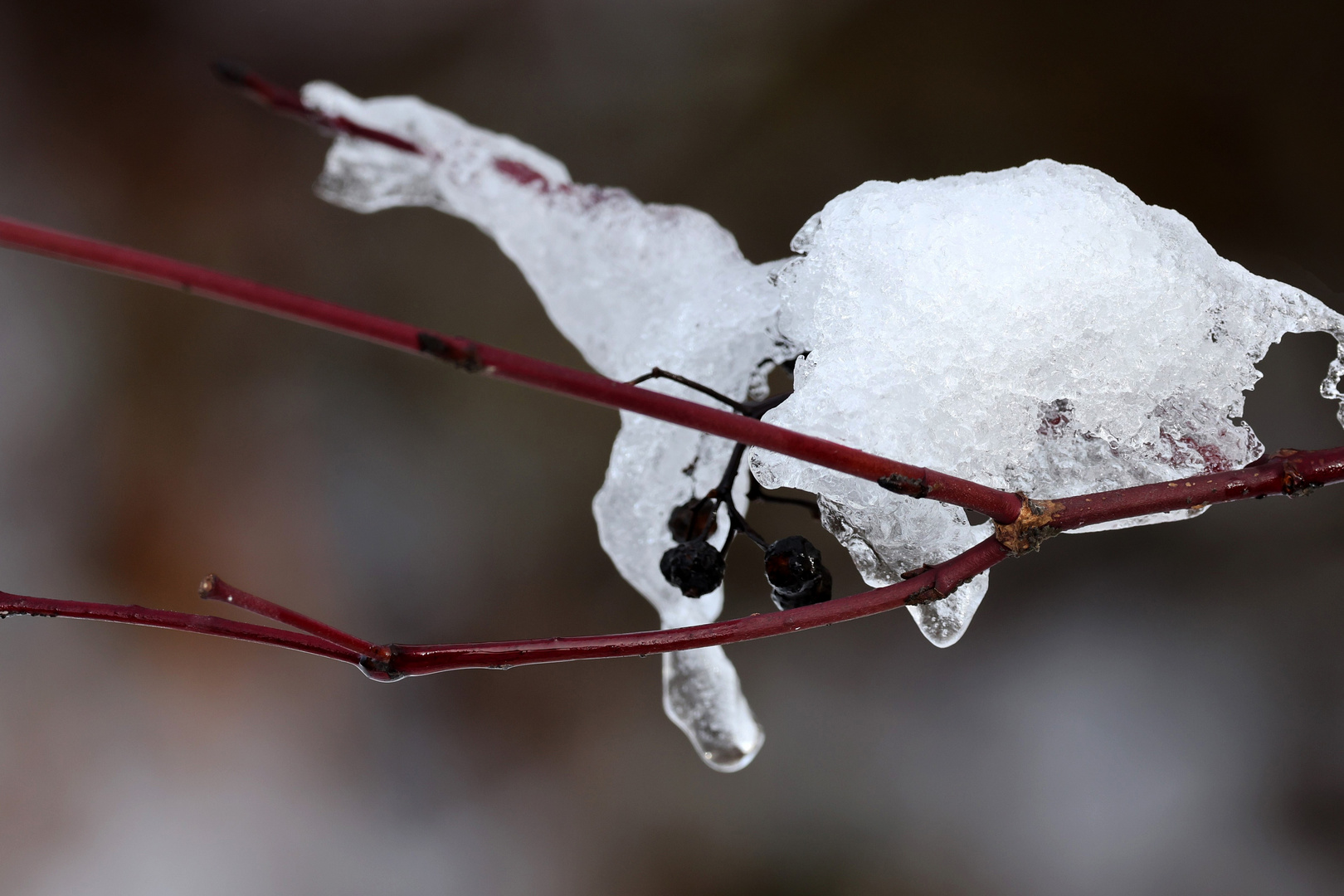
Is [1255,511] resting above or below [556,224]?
below

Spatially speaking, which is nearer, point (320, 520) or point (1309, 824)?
point (1309, 824)

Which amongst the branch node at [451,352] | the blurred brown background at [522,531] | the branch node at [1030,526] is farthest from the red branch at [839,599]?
the blurred brown background at [522,531]

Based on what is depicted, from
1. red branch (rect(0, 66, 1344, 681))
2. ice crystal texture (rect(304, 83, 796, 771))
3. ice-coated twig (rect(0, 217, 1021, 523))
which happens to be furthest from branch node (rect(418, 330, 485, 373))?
ice crystal texture (rect(304, 83, 796, 771))

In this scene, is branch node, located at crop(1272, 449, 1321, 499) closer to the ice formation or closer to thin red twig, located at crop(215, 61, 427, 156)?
the ice formation

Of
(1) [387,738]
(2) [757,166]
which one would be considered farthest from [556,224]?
(1) [387,738]

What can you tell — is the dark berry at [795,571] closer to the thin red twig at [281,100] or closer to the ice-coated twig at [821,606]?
the ice-coated twig at [821,606]

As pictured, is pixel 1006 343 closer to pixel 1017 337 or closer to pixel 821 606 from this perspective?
pixel 1017 337

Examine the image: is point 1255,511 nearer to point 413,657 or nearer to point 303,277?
point 413,657
